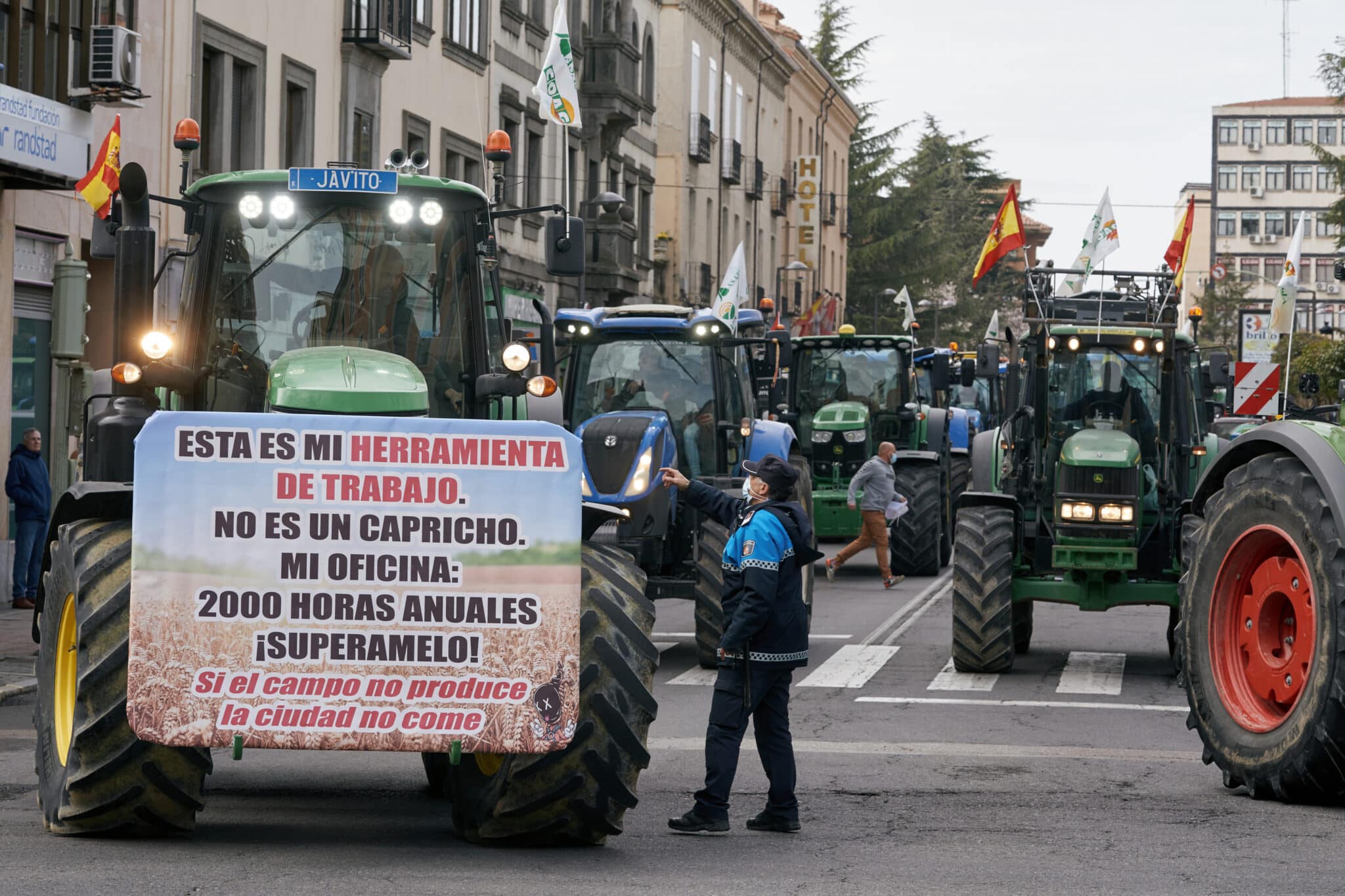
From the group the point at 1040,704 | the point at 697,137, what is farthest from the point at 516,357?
the point at 697,137

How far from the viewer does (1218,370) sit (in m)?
17.9

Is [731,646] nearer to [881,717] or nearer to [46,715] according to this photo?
[46,715]

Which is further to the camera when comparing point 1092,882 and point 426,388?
point 426,388

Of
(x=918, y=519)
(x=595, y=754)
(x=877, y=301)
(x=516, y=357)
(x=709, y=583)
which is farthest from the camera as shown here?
(x=877, y=301)

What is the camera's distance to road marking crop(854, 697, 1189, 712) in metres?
13.9

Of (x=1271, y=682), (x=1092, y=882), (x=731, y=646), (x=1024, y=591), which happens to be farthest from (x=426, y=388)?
(x=1024, y=591)

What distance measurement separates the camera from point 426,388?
9.35 metres

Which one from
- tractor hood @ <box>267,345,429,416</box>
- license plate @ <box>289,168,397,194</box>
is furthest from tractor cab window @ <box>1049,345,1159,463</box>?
tractor hood @ <box>267,345,429,416</box>

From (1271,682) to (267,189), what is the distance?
5295 mm

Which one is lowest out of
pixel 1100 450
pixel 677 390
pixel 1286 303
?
pixel 1100 450

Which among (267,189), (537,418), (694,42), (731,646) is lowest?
(731,646)

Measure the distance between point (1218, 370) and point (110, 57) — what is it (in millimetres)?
11376

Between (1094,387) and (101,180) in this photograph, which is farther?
(101,180)

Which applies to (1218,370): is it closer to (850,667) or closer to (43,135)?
(850,667)
